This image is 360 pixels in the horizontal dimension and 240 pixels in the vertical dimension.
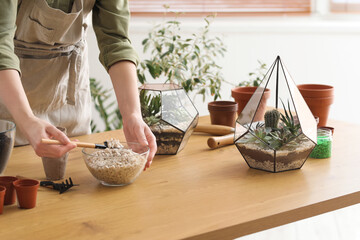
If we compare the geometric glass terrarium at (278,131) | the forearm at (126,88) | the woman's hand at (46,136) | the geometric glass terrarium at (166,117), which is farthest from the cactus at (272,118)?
the woman's hand at (46,136)

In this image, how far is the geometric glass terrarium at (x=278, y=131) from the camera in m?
1.43

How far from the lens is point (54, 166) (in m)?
1.35

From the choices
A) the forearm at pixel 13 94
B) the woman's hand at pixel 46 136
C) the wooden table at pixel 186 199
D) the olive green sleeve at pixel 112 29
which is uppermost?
the olive green sleeve at pixel 112 29

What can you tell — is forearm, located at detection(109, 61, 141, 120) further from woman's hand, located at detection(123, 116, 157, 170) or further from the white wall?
the white wall

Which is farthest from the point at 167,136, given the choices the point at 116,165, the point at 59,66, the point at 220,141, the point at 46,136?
the point at 59,66

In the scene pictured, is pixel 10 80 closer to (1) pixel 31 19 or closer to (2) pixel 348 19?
(1) pixel 31 19

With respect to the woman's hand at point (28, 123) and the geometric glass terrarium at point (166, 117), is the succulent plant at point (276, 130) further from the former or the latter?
the woman's hand at point (28, 123)

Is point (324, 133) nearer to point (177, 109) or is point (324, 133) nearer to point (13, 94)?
point (177, 109)

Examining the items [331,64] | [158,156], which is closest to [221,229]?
[158,156]

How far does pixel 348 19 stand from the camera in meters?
3.81

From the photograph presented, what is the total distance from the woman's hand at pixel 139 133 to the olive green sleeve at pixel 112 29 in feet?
0.78

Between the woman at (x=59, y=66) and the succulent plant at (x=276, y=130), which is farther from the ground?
the woman at (x=59, y=66)

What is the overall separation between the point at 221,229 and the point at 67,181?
456 mm

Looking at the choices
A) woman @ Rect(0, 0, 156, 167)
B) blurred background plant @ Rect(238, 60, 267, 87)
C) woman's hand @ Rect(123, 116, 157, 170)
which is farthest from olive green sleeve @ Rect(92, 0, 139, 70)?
blurred background plant @ Rect(238, 60, 267, 87)
